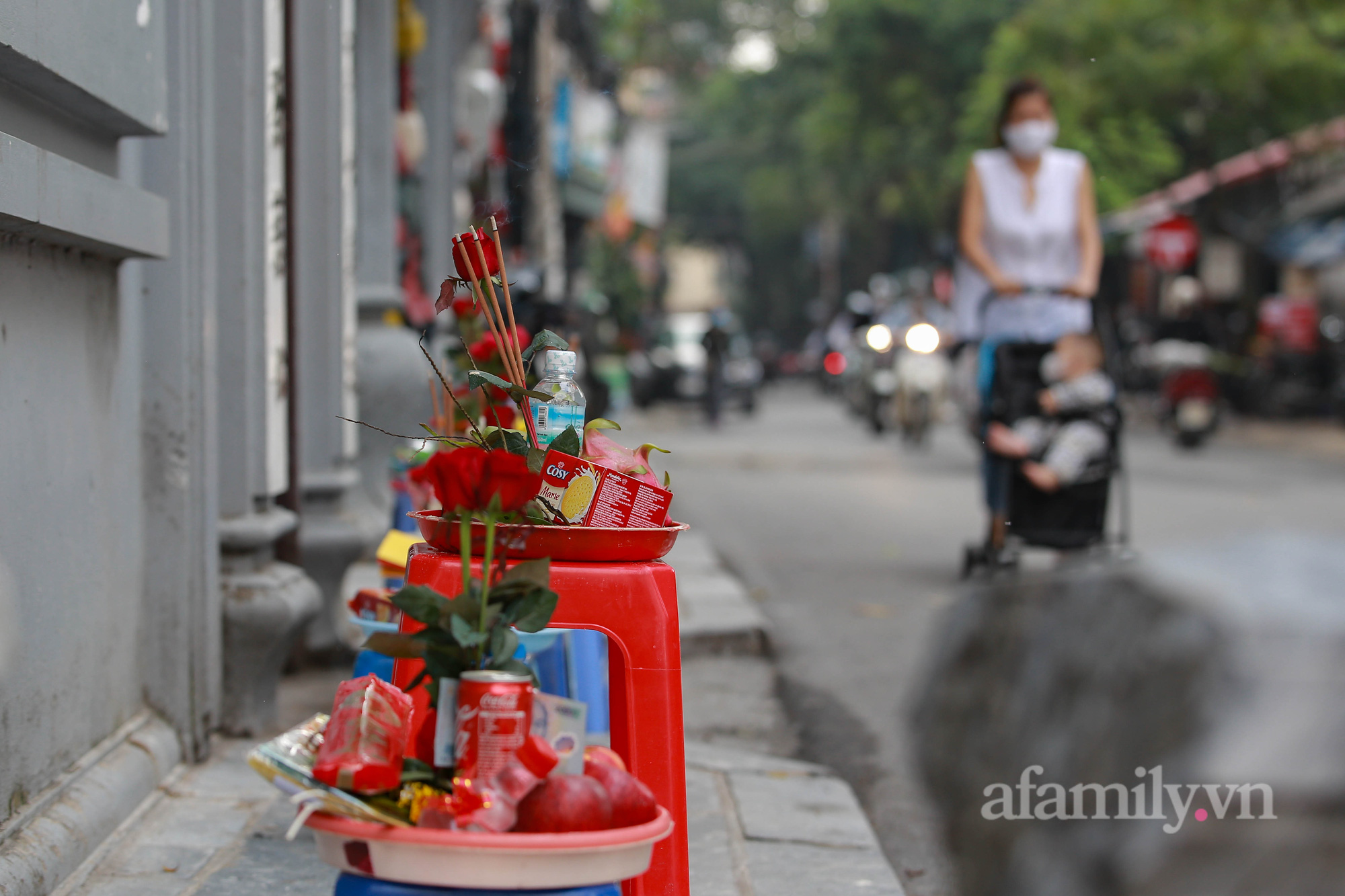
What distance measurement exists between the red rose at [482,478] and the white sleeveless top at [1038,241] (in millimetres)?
4276

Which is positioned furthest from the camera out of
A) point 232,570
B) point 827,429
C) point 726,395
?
point 726,395

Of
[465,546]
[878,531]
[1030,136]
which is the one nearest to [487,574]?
[465,546]

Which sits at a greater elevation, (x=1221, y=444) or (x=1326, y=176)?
(x=1326, y=176)

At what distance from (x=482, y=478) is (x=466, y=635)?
225 mm

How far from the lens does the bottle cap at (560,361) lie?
97.1 inches

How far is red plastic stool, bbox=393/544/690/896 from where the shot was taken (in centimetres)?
218

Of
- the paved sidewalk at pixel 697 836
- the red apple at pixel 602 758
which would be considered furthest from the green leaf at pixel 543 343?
the paved sidewalk at pixel 697 836

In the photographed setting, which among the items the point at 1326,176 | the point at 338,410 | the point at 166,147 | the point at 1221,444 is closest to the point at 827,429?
the point at 1221,444

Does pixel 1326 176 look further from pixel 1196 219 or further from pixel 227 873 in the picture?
pixel 227 873

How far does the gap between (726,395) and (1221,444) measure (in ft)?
23.9

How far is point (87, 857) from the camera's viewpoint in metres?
2.77

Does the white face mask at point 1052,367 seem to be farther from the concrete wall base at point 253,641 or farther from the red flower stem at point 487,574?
the red flower stem at point 487,574

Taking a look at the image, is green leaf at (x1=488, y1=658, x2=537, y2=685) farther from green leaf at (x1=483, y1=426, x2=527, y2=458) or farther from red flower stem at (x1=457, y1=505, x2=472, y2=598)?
green leaf at (x1=483, y1=426, x2=527, y2=458)

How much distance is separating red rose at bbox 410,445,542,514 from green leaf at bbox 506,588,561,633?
0.15 metres
